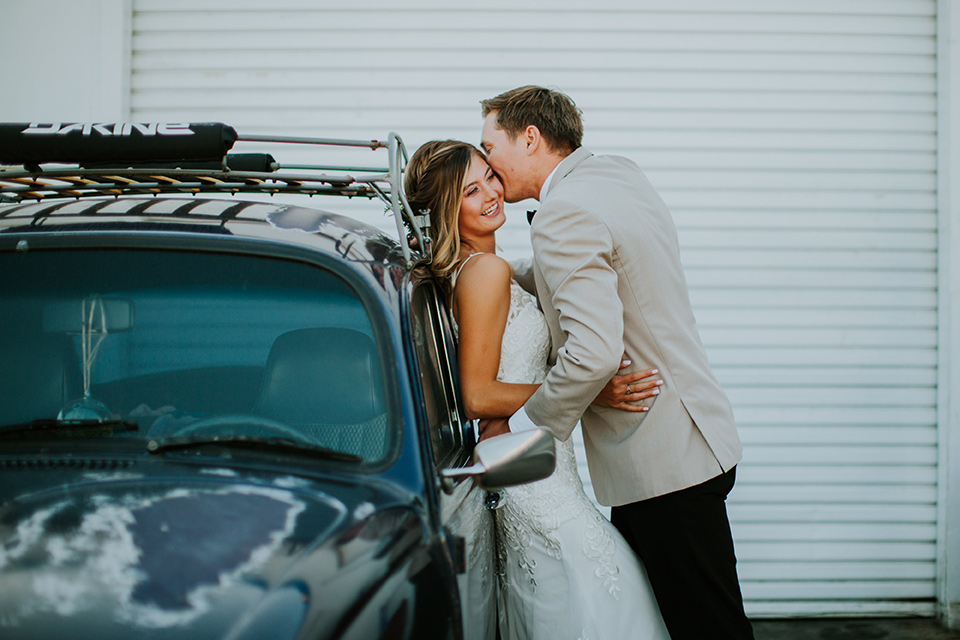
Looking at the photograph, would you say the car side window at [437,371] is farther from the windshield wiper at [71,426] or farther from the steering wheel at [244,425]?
the windshield wiper at [71,426]

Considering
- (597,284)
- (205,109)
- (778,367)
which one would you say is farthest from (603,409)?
(205,109)

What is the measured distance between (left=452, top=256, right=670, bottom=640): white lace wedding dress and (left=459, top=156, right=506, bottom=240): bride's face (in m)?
0.90

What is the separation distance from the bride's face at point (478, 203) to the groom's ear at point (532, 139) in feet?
0.57

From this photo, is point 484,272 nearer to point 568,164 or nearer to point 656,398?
point 568,164

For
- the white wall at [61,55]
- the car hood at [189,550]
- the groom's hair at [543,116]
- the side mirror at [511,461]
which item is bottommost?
the car hood at [189,550]

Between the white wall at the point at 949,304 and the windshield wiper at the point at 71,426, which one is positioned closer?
the windshield wiper at the point at 71,426

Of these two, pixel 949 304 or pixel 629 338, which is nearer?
pixel 629 338

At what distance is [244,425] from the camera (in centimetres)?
165

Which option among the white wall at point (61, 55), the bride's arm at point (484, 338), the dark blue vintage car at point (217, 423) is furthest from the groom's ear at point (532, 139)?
the white wall at point (61, 55)

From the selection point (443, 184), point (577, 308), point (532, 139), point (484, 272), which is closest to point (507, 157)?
point (532, 139)

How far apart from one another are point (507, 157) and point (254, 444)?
1572 millimetres

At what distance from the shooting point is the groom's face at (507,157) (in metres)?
2.73

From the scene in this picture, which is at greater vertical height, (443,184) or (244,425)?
(443,184)

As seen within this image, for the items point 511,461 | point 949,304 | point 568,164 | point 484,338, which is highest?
point 568,164
